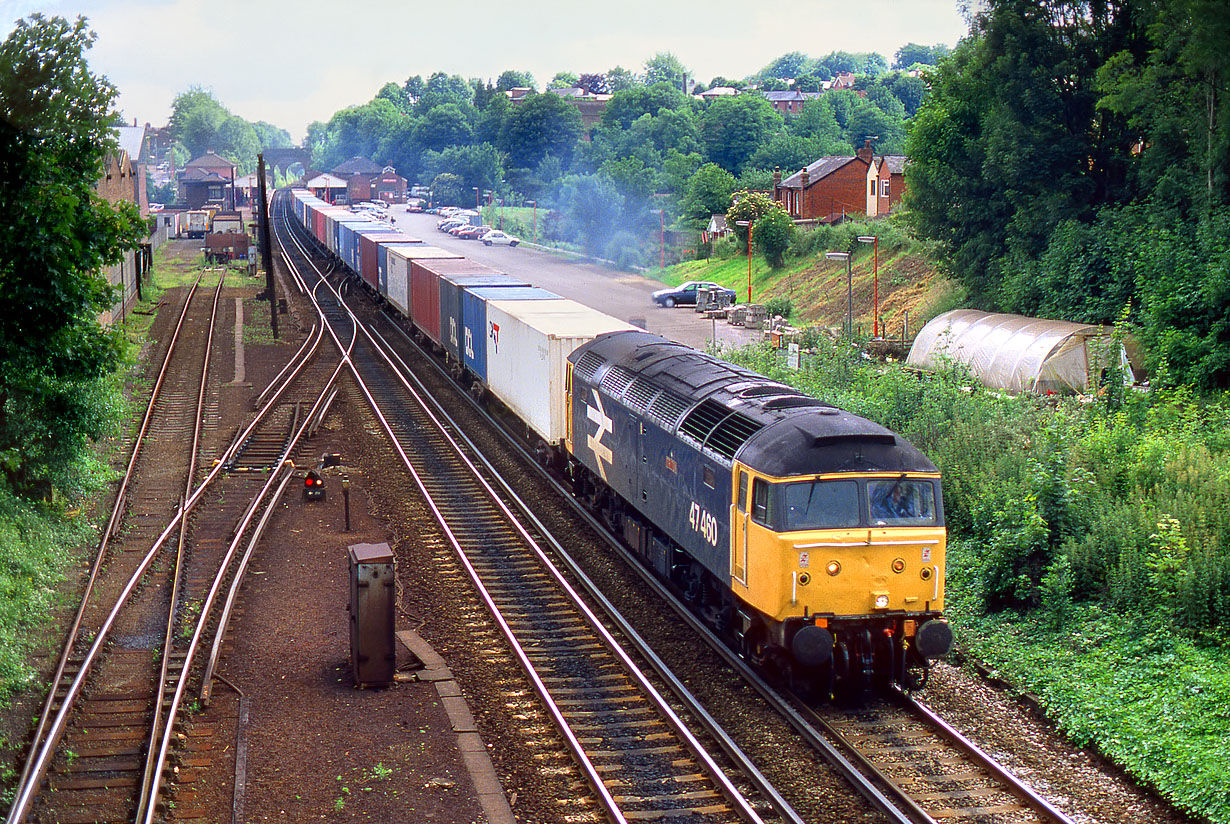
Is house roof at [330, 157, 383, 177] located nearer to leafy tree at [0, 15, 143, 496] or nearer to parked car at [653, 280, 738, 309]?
parked car at [653, 280, 738, 309]

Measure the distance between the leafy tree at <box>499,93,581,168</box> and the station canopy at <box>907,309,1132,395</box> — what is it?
8994 cm

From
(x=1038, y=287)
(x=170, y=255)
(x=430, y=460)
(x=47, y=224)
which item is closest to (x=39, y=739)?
(x=47, y=224)

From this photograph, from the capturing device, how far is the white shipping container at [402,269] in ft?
150

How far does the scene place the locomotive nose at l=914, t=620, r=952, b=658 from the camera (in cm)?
1352

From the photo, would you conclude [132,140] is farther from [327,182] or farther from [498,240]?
[327,182]

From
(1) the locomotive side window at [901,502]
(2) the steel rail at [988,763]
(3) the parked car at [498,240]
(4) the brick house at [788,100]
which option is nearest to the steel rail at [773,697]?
(2) the steel rail at [988,763]

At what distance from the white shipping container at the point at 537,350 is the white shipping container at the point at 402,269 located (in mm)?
15276

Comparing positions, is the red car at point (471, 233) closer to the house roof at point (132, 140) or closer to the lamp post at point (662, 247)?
the lamp post at point (662, 247)

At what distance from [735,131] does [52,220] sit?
315ft

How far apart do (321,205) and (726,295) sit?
163 ft

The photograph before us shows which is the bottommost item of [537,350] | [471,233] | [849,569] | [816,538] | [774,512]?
[849,569]

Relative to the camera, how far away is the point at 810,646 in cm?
1319

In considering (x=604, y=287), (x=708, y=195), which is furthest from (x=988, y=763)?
(x=708, y=195)

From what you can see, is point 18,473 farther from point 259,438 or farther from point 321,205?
point 321,205
